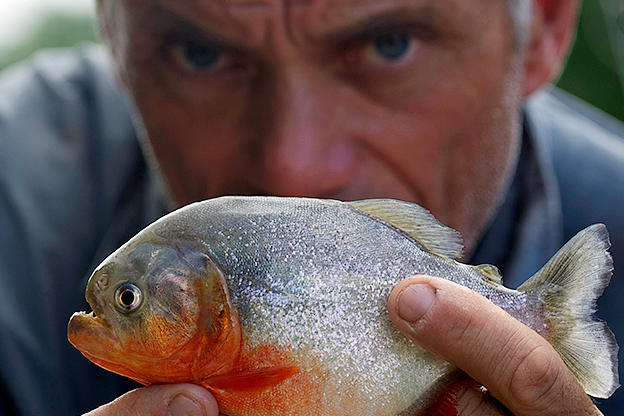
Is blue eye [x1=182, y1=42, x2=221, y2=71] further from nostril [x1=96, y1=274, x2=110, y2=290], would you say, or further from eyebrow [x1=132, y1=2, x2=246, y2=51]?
nostril [x1=96, y1=274, x2=110, y2=290]

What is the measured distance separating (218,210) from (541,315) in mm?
709

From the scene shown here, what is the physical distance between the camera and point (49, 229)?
13.6 feet

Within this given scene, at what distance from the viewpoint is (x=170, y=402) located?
1.55m

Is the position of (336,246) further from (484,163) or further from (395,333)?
(484,163)

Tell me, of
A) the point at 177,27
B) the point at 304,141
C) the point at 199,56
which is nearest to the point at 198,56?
the point at 199,56

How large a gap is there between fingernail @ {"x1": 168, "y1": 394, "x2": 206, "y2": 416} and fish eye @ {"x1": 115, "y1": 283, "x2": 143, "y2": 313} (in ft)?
0.64

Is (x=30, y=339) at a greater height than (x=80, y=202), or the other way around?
(x=80, y=202)

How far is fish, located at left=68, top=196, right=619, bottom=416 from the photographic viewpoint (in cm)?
151

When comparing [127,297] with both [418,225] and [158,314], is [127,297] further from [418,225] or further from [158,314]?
[418,225]

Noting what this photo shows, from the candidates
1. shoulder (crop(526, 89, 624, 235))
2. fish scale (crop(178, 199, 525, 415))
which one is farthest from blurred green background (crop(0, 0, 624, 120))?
fish scale (crop(178, 199, 525, 415))

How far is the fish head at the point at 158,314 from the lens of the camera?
4.94 feet

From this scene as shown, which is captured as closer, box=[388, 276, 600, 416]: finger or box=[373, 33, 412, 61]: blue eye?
box=[388, 276, 600, 416]: finger

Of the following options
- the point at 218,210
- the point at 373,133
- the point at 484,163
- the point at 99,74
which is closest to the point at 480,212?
the point at 484,163

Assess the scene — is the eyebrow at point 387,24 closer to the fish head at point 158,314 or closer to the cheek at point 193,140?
the cheek at point 193,140
